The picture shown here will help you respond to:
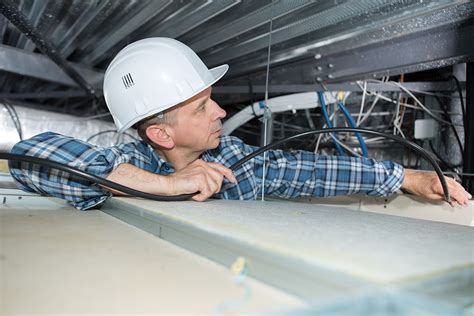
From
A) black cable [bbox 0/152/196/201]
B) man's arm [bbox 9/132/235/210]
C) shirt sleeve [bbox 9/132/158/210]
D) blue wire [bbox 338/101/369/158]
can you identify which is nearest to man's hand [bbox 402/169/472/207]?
blue wire [bbox 338/101/369/158]

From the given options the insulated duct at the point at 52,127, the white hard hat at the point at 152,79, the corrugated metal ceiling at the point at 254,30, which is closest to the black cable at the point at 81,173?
the white hard hat at the point at 152,79

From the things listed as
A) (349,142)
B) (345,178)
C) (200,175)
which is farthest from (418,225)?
(349,142)

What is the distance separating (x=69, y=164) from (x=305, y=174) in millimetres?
687

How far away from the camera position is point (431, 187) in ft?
3.25

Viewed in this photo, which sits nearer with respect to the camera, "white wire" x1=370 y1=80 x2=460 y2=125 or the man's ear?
the man's ear

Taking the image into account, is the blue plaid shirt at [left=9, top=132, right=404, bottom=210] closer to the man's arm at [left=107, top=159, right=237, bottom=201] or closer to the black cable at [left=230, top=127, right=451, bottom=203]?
the man's arm at [left=107, top=159, right=237, bottom=201]

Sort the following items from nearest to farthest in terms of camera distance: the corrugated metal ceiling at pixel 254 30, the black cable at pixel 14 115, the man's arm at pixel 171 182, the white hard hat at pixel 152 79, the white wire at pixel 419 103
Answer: the man's arm at pixel 171 182 < the white hard hat at pixel 152 79 < the corrugated metal ceiling at pixel 254 30 < the white wire at pixel 419 103 < the black cable at pixel 14 115

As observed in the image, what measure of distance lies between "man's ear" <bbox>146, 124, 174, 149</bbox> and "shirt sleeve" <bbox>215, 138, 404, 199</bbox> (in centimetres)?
19

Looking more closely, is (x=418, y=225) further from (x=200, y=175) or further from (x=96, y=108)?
(x=96, y=108)

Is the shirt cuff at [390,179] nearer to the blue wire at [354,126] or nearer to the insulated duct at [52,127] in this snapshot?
the blue wire at [354,126]

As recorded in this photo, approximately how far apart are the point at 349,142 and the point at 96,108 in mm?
1458

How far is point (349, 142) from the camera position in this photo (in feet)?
5.16

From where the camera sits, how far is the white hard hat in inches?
36.5

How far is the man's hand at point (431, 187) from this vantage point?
0.94 meters
